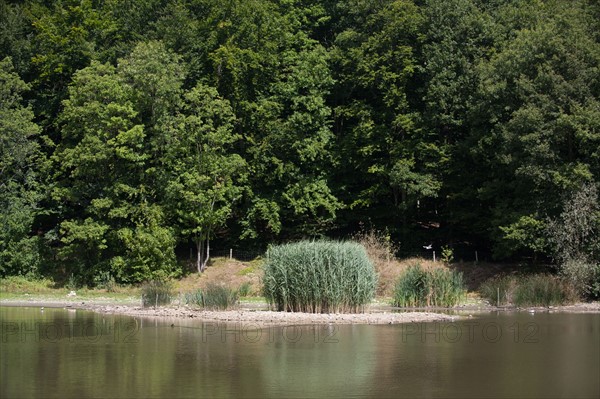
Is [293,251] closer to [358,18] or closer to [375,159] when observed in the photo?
[375,159]

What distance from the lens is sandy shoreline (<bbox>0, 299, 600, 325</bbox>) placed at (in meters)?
31.7

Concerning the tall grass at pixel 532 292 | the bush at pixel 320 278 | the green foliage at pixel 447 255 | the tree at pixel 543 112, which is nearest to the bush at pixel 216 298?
the bush at pixel 320 278

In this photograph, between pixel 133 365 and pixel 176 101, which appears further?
pixel 176 101

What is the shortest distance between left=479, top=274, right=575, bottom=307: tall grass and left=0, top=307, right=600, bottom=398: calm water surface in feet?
19.7

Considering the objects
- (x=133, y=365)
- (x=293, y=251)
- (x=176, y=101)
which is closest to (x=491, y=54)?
(x=176, y=101)

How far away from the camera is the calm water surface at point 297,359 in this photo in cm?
1950

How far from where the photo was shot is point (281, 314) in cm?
3250

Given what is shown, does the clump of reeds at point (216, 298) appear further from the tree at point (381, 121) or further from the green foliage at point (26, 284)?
the tree at point (381, 121)

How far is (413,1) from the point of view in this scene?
5584cm

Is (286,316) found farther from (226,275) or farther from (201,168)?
(201,168)

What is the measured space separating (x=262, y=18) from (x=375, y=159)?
37.6ft

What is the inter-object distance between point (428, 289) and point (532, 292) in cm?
532

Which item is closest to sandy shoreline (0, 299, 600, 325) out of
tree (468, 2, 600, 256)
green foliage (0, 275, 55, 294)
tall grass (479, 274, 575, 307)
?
tall grass (479, 274, 575, 307)

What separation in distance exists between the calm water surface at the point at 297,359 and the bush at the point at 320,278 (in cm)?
298
